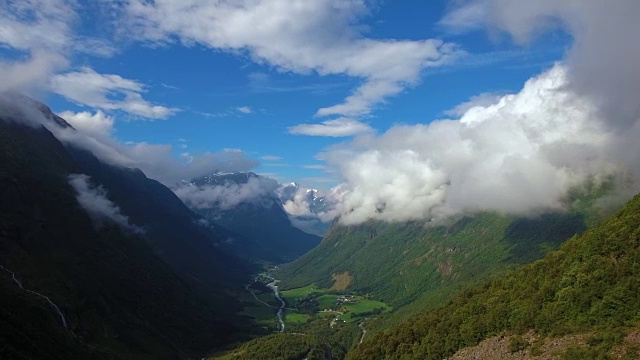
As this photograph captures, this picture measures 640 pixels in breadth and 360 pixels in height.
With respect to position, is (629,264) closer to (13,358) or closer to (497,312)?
(497,312)

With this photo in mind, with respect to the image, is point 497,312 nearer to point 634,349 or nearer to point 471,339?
point 471,339

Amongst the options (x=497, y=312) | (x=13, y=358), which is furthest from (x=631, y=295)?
(x=13, y=358)

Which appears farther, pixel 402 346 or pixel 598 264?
pixel 402 346

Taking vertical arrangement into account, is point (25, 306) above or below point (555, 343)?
below

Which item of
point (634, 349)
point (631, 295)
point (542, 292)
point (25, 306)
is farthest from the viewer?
point (25, 306)

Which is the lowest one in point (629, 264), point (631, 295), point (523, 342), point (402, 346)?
point (402, 346)

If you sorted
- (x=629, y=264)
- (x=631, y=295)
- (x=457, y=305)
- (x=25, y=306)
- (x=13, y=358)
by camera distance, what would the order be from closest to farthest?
(x=631, y=295) → (x=629, y=264) → (x=13, y=358) → (x=457, y=305) → (x=25, y=306)
